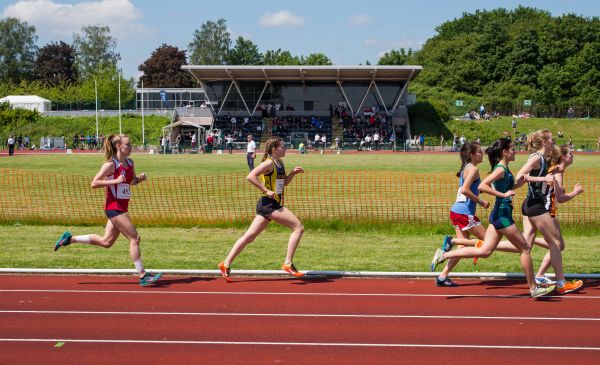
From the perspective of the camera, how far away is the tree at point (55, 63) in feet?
396

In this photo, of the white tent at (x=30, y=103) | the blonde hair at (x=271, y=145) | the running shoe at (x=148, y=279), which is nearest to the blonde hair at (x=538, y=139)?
the blonde hair at (x=271, y=145)

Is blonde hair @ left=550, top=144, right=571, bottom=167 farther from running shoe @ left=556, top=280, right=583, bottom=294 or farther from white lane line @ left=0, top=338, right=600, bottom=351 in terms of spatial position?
white lane line @ left=0, top=338, right=600, bottom=351

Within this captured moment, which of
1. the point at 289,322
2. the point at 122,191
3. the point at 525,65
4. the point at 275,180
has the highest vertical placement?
the point at 525,65

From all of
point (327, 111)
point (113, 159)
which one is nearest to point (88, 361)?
point (113, 159)

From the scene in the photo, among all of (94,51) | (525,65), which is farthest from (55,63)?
(525,65)

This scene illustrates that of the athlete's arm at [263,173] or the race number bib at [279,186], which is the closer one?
the athlete's arm at [263,173]

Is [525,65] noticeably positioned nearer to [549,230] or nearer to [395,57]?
[395,57]

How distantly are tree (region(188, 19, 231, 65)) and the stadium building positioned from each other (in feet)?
154

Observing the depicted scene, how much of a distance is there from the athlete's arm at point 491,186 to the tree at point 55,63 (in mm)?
116741

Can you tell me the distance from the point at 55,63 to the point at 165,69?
1770cm

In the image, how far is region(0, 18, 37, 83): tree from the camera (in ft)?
407

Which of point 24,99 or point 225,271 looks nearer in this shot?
point 225,271

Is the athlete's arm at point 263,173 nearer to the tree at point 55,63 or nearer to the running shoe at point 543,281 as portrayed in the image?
the running shoe at point 543,281

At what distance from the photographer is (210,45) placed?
4855 inches
